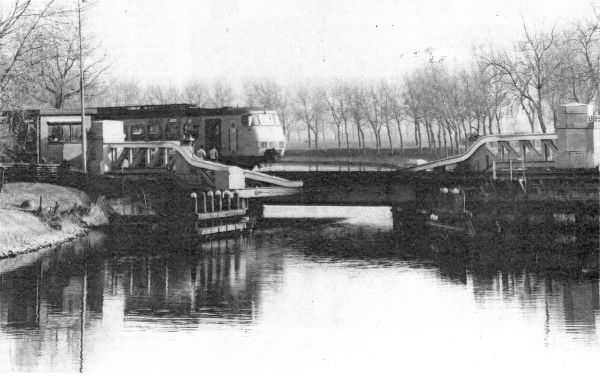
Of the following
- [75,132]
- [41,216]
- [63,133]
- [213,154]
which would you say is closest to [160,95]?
[63,133]

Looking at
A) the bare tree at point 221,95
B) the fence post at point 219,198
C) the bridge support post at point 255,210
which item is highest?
the bare tree at point 221,95

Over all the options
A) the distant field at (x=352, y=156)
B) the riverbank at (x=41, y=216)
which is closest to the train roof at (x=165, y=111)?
the riverbank at (x=41, y=216)

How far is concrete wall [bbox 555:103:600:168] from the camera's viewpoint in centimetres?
3962

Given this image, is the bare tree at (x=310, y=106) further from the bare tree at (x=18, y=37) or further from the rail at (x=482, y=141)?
the bare tree at (x=18, y=37)

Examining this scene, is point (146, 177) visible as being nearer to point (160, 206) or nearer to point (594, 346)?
point (160, 206)

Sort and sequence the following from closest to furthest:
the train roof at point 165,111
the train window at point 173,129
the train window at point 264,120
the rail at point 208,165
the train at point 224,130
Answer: the rail at point 208,165 < the train window at point 264,120 < the train at point 224,130 < the train roof at point 165,111 < the train window at point 173,129

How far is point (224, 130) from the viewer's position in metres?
48.2

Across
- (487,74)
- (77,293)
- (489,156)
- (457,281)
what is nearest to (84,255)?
(77,293)

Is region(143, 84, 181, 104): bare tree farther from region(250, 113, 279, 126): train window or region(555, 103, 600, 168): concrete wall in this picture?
region(555, 103, 600, 168): concrete wall

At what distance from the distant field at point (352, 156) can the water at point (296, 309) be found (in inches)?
1943

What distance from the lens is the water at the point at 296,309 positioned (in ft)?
57.8

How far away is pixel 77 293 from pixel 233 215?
54.6 feet

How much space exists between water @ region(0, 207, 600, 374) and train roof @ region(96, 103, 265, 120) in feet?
38.7

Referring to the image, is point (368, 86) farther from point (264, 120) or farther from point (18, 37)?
point (18, 37)
